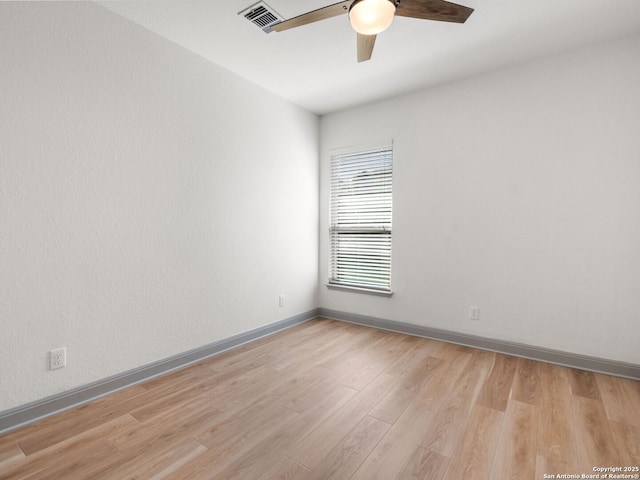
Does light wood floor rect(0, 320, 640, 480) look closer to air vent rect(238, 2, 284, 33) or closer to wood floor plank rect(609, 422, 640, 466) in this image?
wood floor plank rect(609, 422, 640, 466)

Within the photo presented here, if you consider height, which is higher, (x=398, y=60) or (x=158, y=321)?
(x=398, y=60)

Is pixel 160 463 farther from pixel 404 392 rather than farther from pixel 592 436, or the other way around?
pixel 592 436

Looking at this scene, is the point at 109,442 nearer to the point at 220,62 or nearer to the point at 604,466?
the point at 604,466

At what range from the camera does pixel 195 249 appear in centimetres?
279

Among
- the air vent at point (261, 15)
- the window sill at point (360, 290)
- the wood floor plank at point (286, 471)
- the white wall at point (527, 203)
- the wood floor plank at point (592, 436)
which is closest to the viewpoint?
the wood floor plank at point (286, 471)

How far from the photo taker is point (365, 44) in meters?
2.00

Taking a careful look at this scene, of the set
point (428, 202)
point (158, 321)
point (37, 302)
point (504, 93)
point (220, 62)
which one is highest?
point (220, 62)

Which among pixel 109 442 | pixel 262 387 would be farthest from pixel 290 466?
pixel 109 442

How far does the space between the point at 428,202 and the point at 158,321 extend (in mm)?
2826

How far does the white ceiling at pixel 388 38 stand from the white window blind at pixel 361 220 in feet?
3.12

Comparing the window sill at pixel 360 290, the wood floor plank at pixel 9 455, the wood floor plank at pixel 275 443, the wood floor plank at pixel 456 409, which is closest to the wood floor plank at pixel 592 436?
the wood floor plank at pixel 456 409

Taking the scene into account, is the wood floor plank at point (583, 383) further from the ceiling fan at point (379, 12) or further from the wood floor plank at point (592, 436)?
the ceiling fan at point (379, 12)

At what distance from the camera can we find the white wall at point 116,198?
73.7 inches

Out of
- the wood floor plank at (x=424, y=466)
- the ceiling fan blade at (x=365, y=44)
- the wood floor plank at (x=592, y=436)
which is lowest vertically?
the wood floor plank at (x=424, y=466)
